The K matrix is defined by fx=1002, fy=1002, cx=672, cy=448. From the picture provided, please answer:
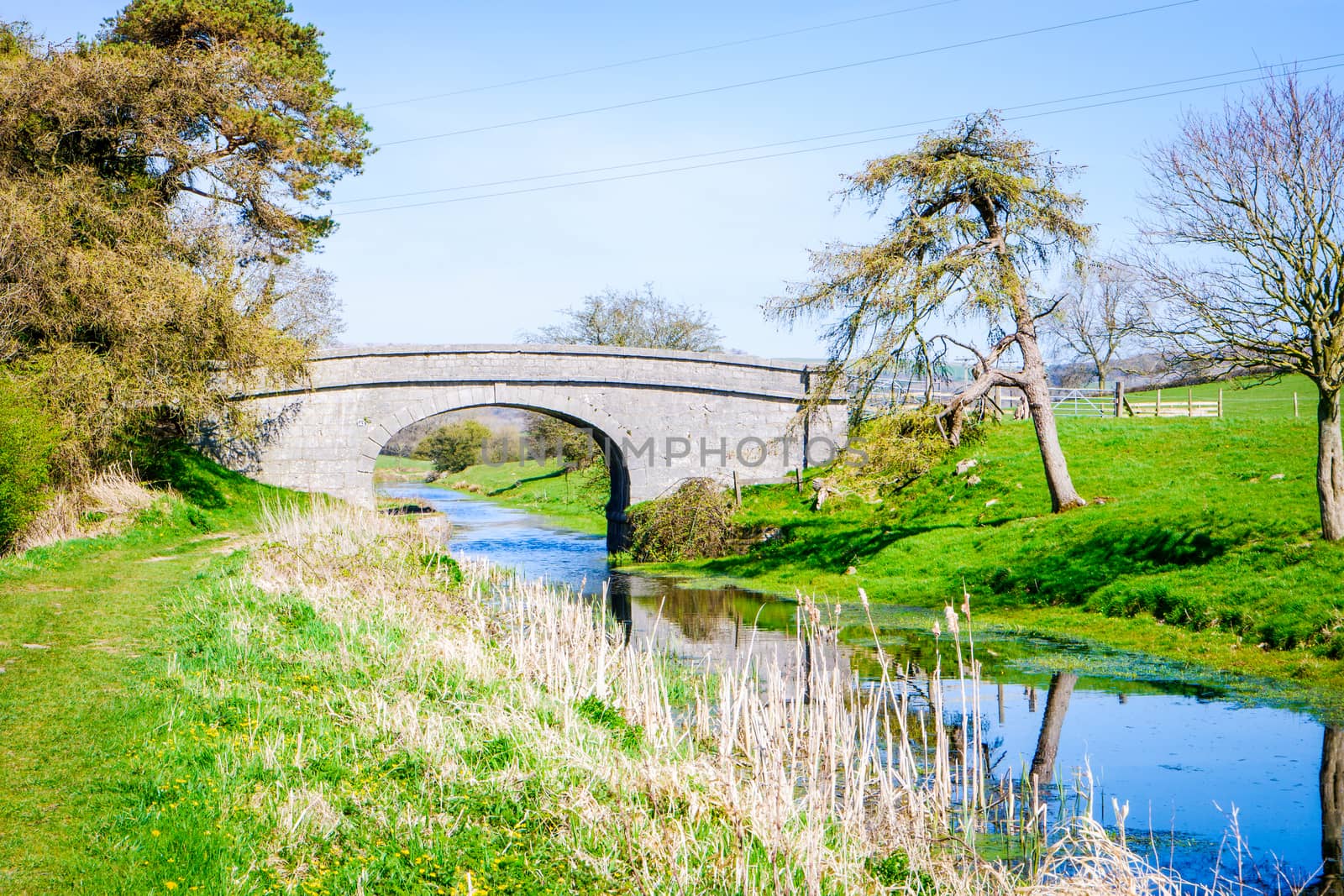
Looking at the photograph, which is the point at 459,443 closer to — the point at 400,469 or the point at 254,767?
the point at 400,469

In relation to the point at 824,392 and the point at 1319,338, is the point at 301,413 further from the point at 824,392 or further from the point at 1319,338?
the point at 1319,338

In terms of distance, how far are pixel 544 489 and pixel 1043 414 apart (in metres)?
32.8

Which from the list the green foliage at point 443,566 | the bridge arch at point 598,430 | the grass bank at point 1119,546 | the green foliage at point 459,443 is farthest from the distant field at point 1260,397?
the green foliage at point 459,443

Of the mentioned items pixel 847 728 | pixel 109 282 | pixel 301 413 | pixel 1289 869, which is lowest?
pixel 1289 869

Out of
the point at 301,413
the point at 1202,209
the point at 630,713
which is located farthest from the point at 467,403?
the point at 630,713

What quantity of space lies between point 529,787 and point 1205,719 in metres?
5.60

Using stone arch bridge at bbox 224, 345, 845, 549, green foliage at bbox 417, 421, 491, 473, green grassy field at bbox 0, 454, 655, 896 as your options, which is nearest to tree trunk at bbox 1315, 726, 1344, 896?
green grassy field at bbox 0, 454, 655, 896

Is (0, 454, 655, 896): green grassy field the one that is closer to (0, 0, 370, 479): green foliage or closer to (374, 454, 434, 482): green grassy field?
(0, 0, 370, 479): green foliage

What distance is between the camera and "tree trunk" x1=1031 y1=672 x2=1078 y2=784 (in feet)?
21.7

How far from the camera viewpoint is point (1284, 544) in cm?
1154

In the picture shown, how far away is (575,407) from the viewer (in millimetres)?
25938

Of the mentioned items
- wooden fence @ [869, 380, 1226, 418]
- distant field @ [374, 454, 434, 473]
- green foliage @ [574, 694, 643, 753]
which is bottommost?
green foliage @ [574, 694, 643, 753]

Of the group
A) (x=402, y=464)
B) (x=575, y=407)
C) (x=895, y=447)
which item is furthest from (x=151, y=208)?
(x=402, y=464)

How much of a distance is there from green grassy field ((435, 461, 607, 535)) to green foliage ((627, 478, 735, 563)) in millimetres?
10531
